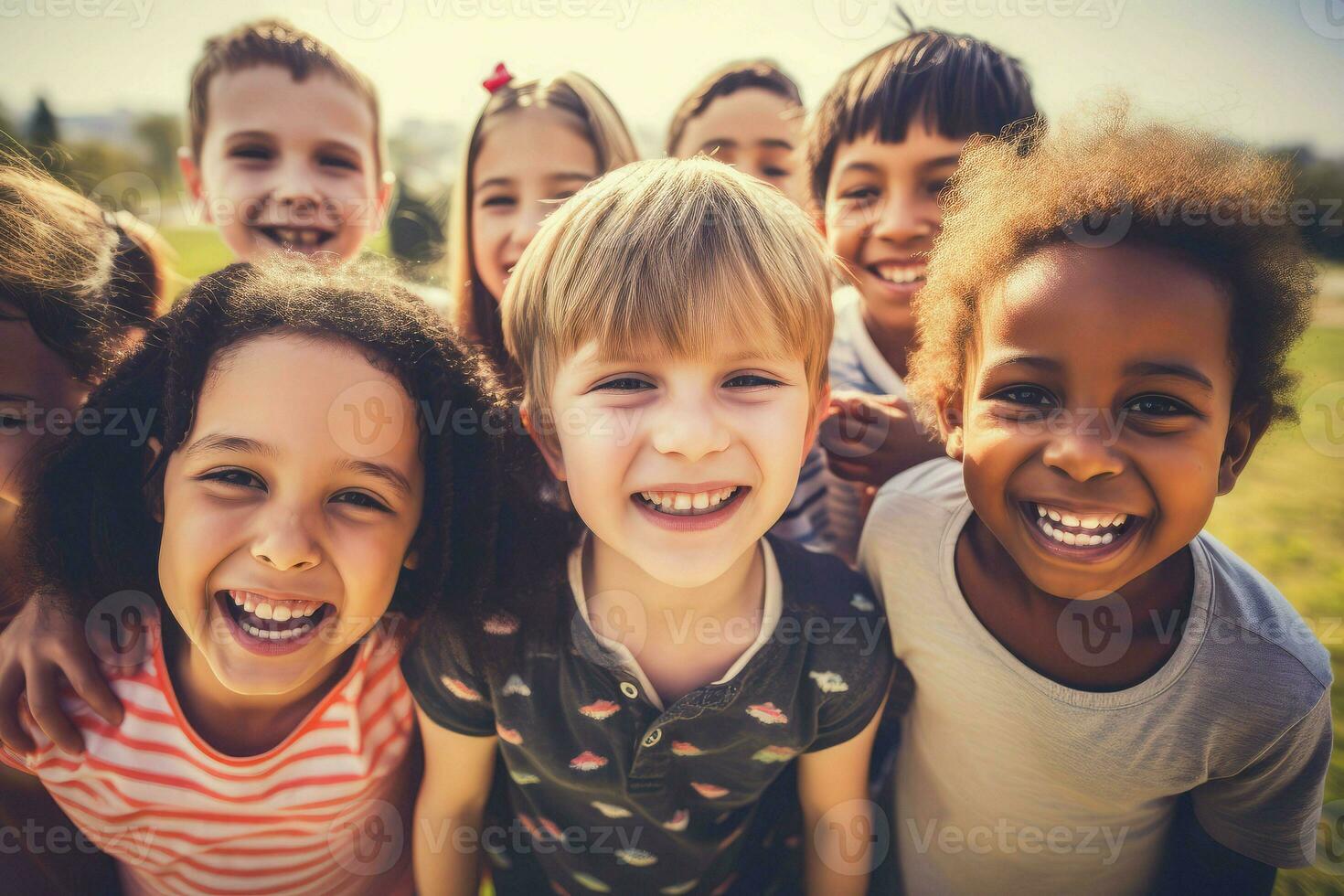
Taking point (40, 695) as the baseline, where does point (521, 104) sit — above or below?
above

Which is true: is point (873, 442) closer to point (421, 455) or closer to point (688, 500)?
point (688, 500)

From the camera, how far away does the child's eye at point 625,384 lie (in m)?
1.55

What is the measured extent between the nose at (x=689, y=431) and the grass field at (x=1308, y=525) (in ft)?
4.23

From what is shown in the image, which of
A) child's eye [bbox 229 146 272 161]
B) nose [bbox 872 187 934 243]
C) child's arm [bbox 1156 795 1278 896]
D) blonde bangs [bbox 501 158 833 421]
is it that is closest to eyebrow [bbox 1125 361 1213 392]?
blonde bangs [bbox 501 158 833 421]

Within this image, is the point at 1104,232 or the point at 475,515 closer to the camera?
the point at 1104,232

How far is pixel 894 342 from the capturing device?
8.86ft

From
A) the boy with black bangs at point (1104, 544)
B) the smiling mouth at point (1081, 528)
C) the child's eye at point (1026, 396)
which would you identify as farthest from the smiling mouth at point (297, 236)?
the smiling mouth at point (1081, 528)

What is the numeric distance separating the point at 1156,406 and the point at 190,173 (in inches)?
134

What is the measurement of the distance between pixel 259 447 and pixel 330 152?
1.74 m

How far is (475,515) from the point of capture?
6.04ft

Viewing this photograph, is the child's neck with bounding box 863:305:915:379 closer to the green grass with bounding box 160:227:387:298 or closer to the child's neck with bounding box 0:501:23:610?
the child's neck with bounding box 0:501:23:610

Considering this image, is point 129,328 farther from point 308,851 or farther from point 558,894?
point 558,894

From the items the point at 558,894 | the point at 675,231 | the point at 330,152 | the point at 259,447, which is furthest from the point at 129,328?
the point at 558,894

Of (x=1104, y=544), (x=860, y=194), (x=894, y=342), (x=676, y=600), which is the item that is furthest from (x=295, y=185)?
(x=1104, y=544)
